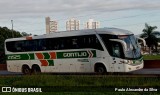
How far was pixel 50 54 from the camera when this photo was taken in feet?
88.7

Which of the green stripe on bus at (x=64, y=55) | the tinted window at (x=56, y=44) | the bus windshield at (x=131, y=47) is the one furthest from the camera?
the green stripe on bus at (x=64, y=55)

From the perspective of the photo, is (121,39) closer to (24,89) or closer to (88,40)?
(88,40)

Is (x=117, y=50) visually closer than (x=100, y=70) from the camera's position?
Yes

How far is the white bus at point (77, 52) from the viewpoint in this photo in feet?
76.8

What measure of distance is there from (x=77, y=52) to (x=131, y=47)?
13.0 feet

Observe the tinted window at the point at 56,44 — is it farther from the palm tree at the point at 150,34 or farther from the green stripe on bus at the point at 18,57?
the palm tree at the point at 150,34

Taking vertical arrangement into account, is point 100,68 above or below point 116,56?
below

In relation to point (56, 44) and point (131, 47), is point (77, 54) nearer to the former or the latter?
point (56, 44)

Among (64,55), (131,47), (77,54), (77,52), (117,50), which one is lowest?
(64,55)

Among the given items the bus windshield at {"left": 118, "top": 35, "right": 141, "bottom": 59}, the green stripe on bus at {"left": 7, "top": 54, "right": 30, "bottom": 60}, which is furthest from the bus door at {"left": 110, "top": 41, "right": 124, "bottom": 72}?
the green stripe on bus at {"left": 7, "top": 54, "right": 30, "bottom": 60}

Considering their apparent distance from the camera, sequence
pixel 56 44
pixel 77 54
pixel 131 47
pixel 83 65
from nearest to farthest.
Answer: pixel 131 47 → pixel 83 65 → pixel 77 54 → pixel 56 44

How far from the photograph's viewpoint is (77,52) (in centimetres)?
2544

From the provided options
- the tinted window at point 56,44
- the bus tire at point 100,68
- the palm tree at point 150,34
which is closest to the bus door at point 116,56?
the bus tire at point 100,68

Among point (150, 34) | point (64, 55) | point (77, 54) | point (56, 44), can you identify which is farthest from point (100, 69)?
point (150, 34)
